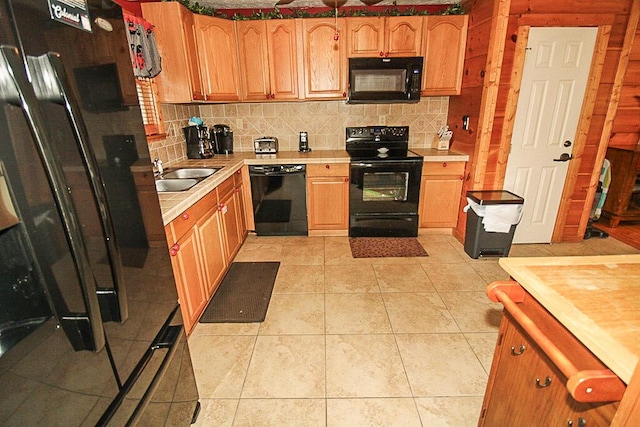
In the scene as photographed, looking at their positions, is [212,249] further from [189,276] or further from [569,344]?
[569,344]

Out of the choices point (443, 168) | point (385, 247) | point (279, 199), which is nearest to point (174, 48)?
point (279, 199)

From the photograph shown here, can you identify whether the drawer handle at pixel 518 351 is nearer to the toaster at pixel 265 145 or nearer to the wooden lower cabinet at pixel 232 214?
the wooden lower cabinet at pixel 232 214

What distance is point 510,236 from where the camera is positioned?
117 inches

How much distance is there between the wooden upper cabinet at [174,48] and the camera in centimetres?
266

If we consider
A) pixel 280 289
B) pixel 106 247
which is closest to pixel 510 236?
pixel 280 289

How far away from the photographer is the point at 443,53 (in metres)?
3.25

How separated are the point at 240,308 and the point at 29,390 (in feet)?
5.75

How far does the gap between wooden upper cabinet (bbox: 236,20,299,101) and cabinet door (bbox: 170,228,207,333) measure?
6.45ft

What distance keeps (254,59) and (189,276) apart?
241cm

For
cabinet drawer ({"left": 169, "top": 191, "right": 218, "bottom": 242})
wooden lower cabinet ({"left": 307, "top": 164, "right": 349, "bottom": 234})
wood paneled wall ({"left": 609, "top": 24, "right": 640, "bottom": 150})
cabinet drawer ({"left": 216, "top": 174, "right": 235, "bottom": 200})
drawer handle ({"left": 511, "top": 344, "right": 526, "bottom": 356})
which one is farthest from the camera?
wooden lower cabinet ({"left": 307, "top": 164, "right": 349, "bottom": 234})

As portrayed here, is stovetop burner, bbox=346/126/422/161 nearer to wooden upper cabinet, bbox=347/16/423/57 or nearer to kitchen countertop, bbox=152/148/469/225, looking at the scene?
kitchen countertop, bbox=152/148/469/225

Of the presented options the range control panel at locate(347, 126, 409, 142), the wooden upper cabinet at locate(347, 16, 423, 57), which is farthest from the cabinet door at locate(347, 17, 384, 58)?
the range control panel at locate(347, 126, 409, 142)

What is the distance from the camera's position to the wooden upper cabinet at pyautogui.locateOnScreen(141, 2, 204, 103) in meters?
2.66

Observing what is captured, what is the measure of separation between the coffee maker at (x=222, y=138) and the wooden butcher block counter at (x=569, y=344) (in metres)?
3.20
